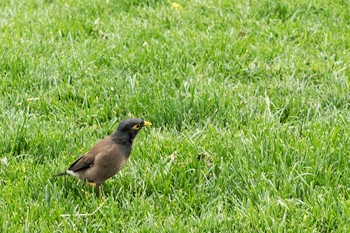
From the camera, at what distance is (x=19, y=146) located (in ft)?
17.0

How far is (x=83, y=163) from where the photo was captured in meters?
4.59

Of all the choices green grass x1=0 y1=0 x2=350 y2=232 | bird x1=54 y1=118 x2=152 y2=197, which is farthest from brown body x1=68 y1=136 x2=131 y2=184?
green grass x1=0 y1=0 x2=350 y2=232

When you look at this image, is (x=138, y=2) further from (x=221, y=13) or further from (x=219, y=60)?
(x=219, y=60)

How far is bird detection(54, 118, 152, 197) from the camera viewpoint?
4516mm

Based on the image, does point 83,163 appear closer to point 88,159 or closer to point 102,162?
point 88,159

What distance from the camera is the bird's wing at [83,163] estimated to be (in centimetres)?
458

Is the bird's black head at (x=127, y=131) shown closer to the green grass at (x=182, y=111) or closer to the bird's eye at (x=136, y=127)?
the bird's eye at (x=136, y=127)

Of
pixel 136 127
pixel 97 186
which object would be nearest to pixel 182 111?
pixel 136 127

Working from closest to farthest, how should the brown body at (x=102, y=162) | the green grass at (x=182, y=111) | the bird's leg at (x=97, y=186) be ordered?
the green grass at (x=182, y=111) < the brown body at (x=102, y=162) < the bird's leg at (x=97, y=186)

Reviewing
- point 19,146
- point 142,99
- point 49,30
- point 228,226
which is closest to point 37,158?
point 19,146

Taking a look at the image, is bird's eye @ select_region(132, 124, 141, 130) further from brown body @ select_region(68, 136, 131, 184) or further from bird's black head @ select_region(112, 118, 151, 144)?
brown body @ select_region(68, 136, 131, 184)

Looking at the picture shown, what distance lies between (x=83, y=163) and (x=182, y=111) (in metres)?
1.29

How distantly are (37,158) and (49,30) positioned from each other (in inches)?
106

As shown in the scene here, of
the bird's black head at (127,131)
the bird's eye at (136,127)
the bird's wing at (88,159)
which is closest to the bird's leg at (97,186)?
the bird's wing at (88,159)
